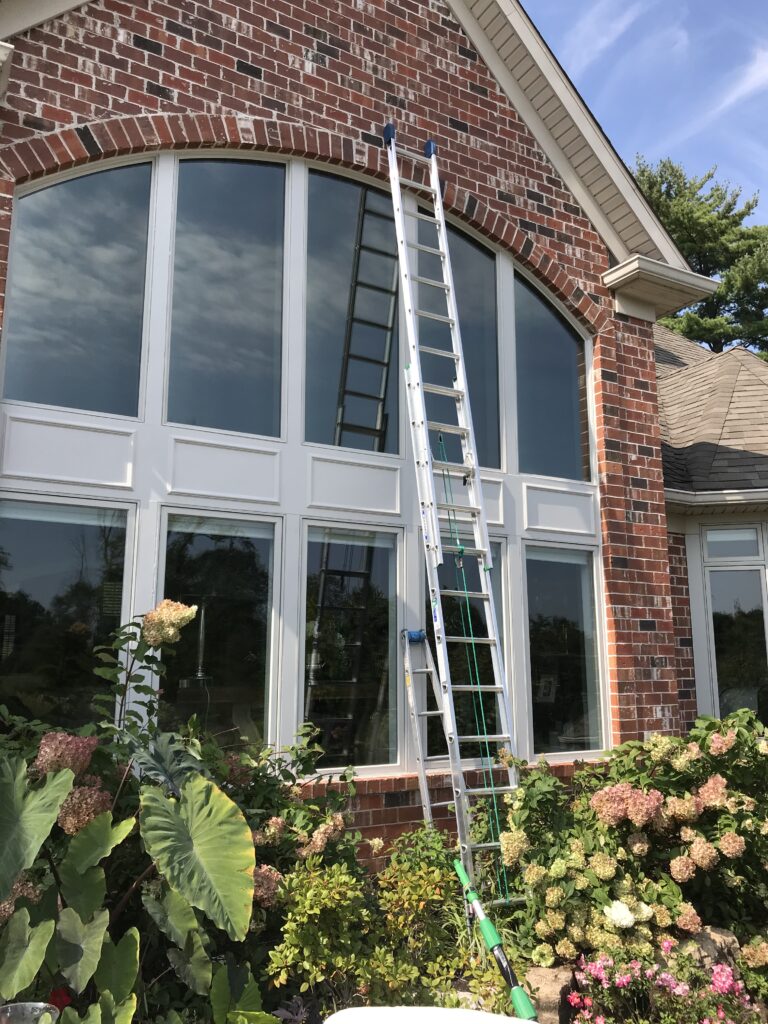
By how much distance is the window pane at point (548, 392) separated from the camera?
678 centimetres

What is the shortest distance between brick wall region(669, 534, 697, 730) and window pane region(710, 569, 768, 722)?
0.28m

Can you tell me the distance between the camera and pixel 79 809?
309cm

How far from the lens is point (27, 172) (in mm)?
4969

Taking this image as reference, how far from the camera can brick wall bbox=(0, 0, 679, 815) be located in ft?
17.1

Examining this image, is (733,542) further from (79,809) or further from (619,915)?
(79,809)

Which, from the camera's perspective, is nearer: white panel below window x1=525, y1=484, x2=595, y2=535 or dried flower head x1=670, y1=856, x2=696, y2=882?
dried flower head x1=670, y1=856, x2=696, y2=882

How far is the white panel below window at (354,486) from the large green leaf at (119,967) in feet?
10.3

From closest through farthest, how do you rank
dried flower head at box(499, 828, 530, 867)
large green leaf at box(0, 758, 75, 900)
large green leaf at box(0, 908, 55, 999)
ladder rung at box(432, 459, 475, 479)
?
1. large green leaf at box(0, 908, 55, 999)
2. large green leaf at box(0, 758, 75, 900)
3. dried flower head at box(499, 828, 530, 867)
4. ladder rung at box(432, 459, 475, 479)

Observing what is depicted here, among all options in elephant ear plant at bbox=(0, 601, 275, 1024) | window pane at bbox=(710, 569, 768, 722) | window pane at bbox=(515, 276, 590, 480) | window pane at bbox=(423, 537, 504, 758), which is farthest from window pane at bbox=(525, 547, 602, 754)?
elephant ear plant at bbox=(0, 601, 275, 1024)

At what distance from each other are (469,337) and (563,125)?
2.07 metres

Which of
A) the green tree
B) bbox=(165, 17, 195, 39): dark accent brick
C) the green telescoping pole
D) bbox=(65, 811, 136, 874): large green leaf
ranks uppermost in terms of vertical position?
the green tree

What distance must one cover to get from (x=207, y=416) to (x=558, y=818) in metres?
3.19

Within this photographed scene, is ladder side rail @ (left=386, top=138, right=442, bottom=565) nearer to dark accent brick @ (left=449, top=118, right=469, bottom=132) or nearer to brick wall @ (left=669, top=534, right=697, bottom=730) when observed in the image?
dark accent brick @ (left=449, top=118, right=469, bottom=132)

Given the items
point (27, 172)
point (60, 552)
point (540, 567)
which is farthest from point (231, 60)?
point (540, 567)
